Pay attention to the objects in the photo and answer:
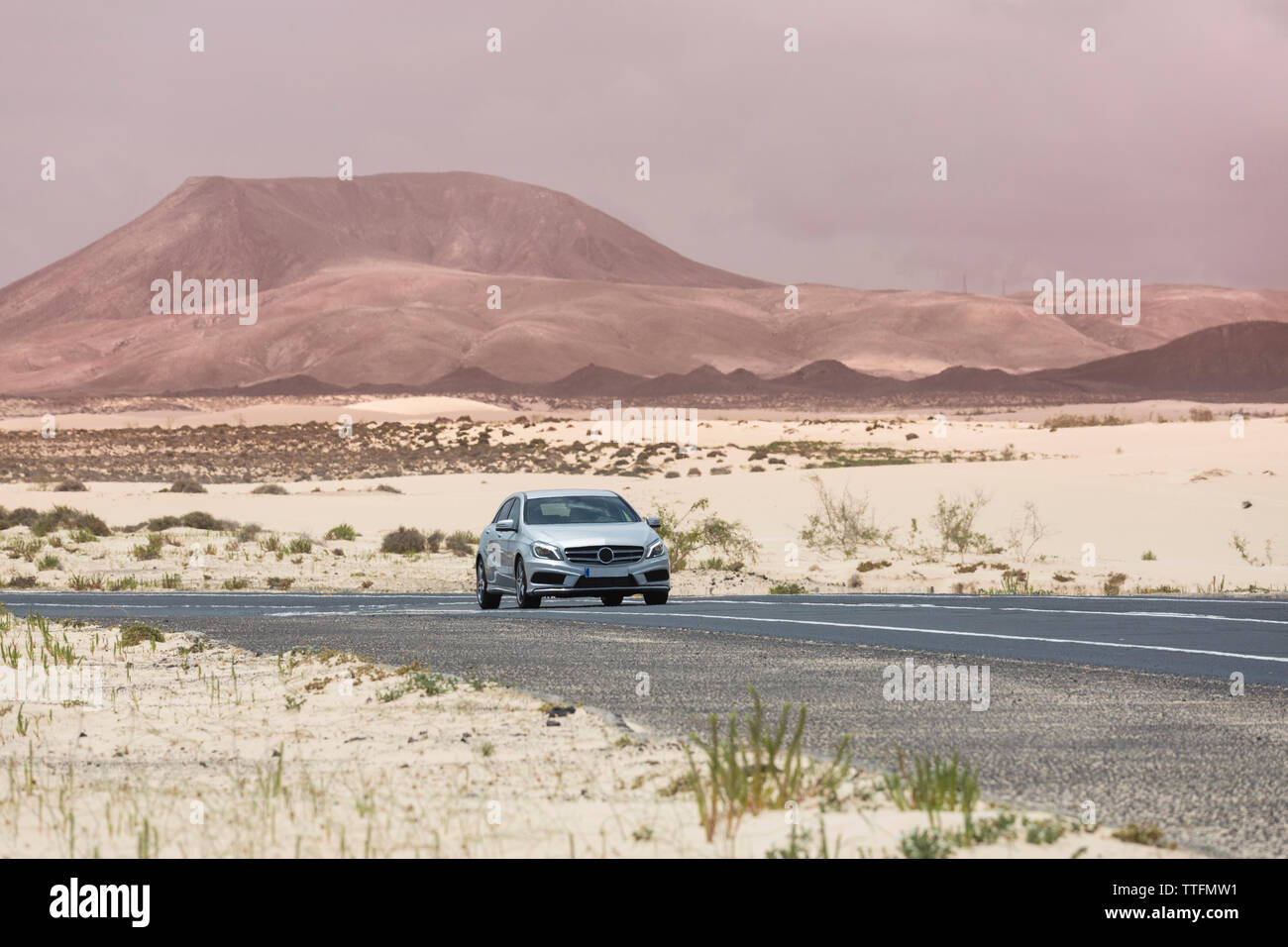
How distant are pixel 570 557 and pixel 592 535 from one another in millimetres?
416

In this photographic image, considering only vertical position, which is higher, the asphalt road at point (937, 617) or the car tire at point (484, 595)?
the car tire at point (484, 595)

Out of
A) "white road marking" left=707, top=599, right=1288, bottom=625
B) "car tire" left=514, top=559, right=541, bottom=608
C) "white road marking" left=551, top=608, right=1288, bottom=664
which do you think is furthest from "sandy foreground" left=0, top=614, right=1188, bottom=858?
"white road marking" left=707, top=599, right=1288, bottom=625

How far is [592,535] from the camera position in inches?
925

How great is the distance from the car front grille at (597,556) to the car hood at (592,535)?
62 millimetres

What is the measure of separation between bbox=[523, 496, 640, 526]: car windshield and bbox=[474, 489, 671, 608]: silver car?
0.01m

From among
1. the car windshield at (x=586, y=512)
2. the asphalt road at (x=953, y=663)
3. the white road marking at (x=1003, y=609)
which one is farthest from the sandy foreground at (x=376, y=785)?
the white road marking at (x=1003, y=609)

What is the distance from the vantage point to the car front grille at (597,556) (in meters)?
23.3

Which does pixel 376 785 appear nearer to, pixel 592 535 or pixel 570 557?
pixel 570 557

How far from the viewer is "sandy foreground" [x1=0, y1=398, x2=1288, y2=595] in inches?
1298

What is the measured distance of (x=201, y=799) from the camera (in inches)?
374

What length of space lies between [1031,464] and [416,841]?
57647 millimetres

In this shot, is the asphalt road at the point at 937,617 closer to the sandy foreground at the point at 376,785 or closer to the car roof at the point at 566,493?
the car roof at the point at 566,493

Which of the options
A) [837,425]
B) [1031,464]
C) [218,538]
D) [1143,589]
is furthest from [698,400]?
[1143,589]

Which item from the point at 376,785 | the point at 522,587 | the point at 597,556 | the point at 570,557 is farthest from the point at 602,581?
the point at 376,785
